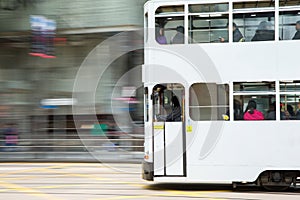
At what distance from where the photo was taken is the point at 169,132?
384 inches

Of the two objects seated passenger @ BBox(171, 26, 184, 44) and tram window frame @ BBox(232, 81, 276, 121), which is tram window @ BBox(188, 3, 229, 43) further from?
tram window frame @ BBox(232, 81, 276, 121)

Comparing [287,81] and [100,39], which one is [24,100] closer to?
[100,39]

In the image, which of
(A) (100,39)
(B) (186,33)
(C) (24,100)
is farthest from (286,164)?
(C) (24,100)

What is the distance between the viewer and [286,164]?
9312 millimetres

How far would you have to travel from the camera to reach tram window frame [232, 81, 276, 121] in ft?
31.0

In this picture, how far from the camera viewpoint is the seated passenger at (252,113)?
31.0ft

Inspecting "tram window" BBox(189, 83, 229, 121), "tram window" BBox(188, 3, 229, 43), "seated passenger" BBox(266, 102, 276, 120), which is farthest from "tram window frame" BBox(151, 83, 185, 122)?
"seated passenger" BBox(266, 102, 276, 120)

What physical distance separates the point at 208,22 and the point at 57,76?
10.6 m

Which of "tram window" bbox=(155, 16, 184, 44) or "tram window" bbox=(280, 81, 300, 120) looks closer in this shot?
"tram window" bbox=(280, 81, 300, 120)

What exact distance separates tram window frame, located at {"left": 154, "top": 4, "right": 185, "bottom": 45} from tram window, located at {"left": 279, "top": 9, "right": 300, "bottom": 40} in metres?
1.79

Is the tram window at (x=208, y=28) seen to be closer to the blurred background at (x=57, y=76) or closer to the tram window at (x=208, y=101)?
the tram window at (x=208, y=101)

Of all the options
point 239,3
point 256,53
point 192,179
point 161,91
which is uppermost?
point 239,3

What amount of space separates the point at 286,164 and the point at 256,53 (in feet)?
6.71

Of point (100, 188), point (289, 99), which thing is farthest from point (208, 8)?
point (100, 188)
